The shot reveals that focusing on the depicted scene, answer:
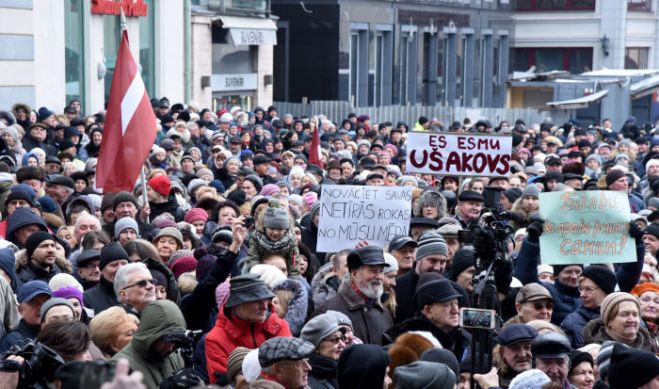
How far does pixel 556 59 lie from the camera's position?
5547cm

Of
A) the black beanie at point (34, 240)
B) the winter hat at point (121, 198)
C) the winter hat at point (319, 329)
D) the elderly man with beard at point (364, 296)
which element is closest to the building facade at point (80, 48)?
the winter hat at point (121, 198)

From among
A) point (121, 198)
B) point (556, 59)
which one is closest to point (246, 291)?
point (121, 198)

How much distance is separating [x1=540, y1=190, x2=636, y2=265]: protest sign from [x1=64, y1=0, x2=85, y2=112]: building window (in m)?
16.8

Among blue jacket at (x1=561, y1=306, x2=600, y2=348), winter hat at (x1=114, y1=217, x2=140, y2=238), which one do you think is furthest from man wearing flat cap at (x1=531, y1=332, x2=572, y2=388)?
winter hat at (x1=114, y1=217, x2=140, y2=238)

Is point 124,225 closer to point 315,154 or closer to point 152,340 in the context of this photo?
point 152,340

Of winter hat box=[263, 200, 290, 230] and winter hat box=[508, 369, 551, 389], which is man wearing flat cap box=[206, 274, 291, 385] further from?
winter hat box=[263, 200, 290, 230]

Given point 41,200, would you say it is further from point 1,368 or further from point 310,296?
point 1,368

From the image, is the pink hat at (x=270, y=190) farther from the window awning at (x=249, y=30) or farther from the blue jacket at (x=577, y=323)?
the window awning at (x=249, y=30)

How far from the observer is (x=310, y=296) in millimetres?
8273

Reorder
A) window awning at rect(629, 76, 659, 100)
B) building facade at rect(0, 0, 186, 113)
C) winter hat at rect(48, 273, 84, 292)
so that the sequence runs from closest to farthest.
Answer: winter hat at rect(48, 273, 84, 292)
building facade at rect(0, 0, 186, 113)
window awning at rect(629, 76, 659, 100)

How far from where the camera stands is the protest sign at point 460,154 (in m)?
11.5

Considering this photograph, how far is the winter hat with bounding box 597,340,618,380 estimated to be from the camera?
21.4 feet

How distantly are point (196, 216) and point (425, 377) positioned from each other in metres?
6.33

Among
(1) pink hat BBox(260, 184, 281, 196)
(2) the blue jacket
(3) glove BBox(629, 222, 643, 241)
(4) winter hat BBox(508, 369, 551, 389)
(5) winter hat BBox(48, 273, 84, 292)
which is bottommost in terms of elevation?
(2) the blue jacket
